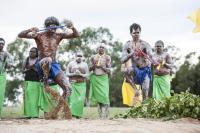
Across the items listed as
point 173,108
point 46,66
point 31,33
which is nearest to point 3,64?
point 31,33

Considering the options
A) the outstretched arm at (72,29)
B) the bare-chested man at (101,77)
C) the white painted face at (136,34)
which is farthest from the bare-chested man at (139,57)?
the outstretched arm at (72,29)

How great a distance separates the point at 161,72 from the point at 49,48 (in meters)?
4.82

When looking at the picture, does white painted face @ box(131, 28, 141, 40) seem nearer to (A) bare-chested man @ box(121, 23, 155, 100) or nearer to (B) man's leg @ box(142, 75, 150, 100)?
(A) bare-chested man @ box(121, 23, 155, 100)

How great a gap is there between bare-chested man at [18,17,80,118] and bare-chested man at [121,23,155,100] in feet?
6.47

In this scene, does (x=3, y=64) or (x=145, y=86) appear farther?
(x=3, y=64)

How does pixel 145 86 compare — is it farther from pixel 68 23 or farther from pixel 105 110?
pixel 68 23

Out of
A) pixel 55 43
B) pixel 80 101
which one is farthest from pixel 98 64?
pixel 55 43

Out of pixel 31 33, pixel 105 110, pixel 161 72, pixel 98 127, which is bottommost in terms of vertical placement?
pixel 98 127

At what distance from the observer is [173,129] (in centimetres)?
678

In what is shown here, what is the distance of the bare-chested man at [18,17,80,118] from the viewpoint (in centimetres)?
908

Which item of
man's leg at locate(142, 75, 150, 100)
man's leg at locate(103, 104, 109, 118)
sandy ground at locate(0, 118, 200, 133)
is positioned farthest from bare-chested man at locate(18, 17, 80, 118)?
man's leg at locate(103, 104, 109, 118)

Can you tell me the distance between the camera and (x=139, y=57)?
432 inches

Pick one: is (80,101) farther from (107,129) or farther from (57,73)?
(107,129)

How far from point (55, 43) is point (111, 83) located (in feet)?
137
